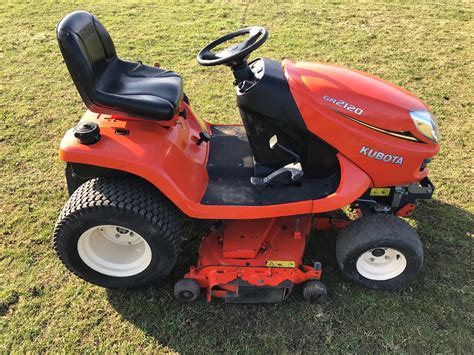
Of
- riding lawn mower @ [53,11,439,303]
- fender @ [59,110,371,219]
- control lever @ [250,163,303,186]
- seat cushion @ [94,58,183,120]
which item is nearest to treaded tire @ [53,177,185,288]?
riding lawn mower @ [53,11,439,303]

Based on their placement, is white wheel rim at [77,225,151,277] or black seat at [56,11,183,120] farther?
white wheel rim at [77,225,151,277]

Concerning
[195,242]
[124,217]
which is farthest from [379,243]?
[124,217]

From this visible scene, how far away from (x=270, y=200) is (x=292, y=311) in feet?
2.22

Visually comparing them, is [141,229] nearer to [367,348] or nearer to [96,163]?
[96,163]

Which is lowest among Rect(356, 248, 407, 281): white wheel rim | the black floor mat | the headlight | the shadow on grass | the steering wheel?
the shadow on grass

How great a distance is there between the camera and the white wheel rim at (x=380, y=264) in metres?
2.68

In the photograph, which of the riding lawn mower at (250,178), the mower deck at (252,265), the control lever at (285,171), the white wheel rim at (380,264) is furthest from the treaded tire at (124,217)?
the white wheel rim at (380,264)

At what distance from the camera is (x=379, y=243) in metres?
2.54

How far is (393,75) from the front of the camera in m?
5.12

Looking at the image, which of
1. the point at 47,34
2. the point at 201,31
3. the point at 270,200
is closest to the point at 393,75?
the point at 201,31

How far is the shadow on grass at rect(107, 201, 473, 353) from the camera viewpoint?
98.7 inches

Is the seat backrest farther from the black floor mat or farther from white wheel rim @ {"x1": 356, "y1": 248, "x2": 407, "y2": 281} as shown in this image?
white wheel rim @ {"x1": 356, "y1": 248, "x2": 407, "y2": 281}

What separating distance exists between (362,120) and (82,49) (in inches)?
62.3

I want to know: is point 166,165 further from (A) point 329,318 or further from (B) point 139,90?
(A) point 329,318
